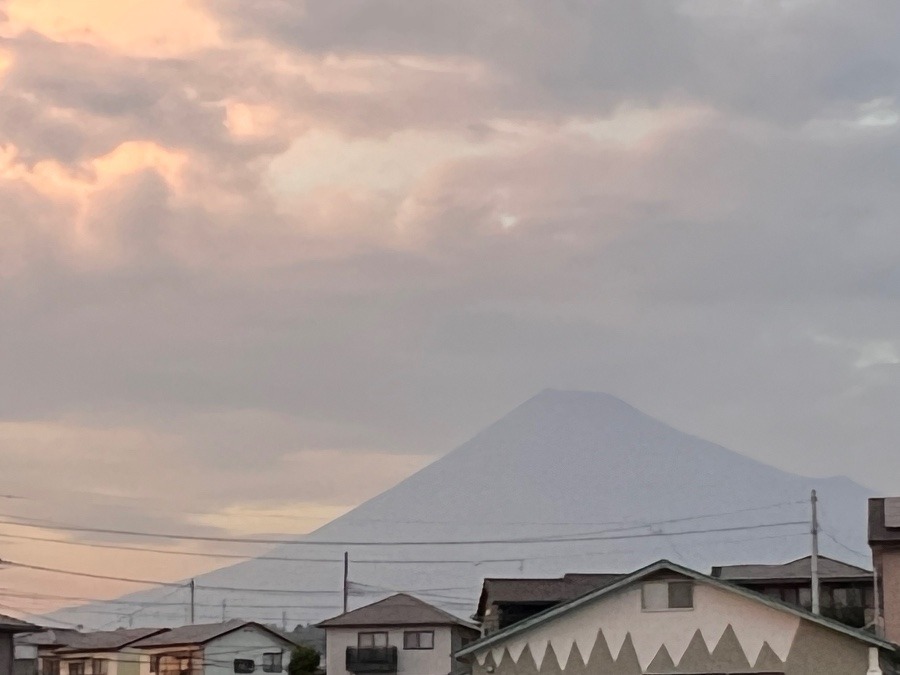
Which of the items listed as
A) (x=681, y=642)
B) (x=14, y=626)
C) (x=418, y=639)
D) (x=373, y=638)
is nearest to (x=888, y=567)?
(x=681, y=642)

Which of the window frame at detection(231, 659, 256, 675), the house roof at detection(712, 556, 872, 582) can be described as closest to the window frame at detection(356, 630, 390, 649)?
the window frame at detection(231, 659, 256, 675)

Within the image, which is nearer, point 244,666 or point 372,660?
point 372,660

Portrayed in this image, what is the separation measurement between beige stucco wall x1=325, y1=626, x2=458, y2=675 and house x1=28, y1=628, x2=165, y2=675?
57.3 feet

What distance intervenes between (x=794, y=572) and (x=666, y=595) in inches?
1143

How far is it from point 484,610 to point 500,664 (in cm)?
2969

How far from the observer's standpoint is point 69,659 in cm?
9600

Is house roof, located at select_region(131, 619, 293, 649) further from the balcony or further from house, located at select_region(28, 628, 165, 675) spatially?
the balcony

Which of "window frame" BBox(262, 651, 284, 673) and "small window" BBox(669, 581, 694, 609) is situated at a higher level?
"small window" BBox(669, 581, 694, 609)

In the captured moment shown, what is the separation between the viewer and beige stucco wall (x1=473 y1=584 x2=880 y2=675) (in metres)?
37.1

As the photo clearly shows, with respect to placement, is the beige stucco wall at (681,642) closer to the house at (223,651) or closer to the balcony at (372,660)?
the balcony at (372,660)

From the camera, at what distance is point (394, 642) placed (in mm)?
80000

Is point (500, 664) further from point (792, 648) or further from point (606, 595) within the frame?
point (792, 648)

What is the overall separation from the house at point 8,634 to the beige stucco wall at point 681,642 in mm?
19781

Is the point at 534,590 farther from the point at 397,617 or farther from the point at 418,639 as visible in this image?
the point at 397,617
